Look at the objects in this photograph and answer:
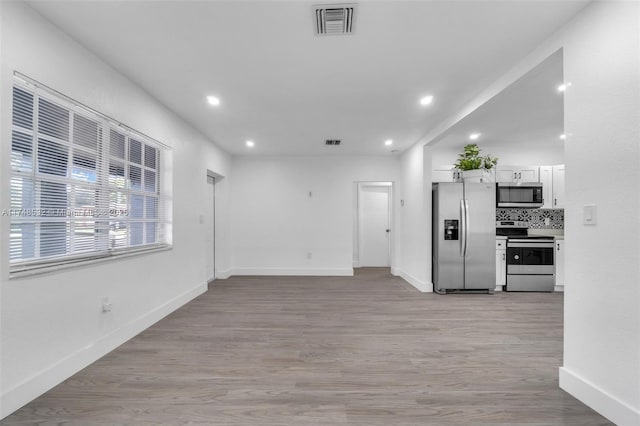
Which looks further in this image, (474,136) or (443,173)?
(443,173)

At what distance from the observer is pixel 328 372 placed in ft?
7.57

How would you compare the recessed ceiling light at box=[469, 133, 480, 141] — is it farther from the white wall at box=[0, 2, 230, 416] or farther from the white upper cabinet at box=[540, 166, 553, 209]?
the white wall at box=[0, 2, 230, 416]

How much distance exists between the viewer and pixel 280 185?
637 cm

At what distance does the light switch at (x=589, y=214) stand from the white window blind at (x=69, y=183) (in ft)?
11.8

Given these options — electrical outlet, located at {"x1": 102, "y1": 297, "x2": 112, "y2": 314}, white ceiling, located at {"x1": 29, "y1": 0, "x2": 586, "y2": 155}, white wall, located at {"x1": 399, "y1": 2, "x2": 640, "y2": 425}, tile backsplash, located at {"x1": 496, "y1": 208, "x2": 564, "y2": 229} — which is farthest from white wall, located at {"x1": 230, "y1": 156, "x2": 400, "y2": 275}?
white wall, located at {"x1": 399, "y1": 2, "x2": 640, "y2": 425}

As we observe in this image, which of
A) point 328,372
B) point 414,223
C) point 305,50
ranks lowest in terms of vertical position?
point 328,372

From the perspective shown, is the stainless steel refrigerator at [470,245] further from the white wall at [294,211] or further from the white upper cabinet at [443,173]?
the white wall at [294,211]

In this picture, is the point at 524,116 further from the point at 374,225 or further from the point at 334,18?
the point at 374,225

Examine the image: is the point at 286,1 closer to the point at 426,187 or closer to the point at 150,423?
the point at 150,423

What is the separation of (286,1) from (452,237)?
4198mm

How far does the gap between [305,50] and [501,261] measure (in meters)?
4.64

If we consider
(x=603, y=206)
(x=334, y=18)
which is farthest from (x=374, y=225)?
(x=334, y=18)

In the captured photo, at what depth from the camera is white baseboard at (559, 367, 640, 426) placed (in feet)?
5.40

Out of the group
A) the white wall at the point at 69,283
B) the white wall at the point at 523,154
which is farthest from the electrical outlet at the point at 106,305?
the white wall at the point at 523,154
